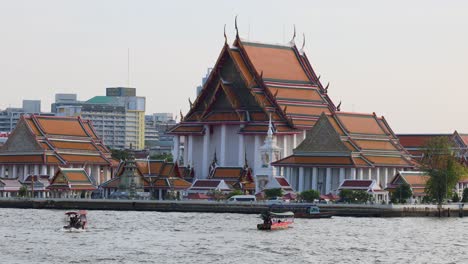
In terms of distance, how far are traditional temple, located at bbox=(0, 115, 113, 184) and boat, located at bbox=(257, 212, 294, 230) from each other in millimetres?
65632

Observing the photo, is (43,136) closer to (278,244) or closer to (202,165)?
(202,165)

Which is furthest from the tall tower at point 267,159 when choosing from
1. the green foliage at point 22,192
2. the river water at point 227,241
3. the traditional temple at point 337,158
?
the river water at point 227,241

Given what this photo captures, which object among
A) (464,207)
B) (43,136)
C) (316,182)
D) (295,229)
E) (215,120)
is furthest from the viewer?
(43,136)

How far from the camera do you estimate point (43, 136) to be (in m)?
182

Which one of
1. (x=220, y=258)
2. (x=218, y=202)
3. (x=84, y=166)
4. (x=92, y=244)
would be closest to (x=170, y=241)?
(x=92, y=244)

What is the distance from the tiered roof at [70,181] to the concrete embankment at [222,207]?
7082 mm

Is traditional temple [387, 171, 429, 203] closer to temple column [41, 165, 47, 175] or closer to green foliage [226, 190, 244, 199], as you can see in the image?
green foliage [226, 190, 244, 199]

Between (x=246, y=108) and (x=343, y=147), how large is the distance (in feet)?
57.9

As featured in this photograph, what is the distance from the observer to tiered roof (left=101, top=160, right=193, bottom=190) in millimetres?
162250

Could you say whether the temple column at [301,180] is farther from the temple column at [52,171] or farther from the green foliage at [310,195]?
the temple column at [52,171]

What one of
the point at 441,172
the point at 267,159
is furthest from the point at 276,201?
the point at 267,159

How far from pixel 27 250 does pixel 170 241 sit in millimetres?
11098

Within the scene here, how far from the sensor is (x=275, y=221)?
376ft

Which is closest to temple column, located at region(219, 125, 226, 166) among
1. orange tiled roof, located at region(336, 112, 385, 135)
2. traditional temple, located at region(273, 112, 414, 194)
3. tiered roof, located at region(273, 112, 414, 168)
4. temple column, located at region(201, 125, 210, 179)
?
temple column, located at region(201, 125, 210, 179)
